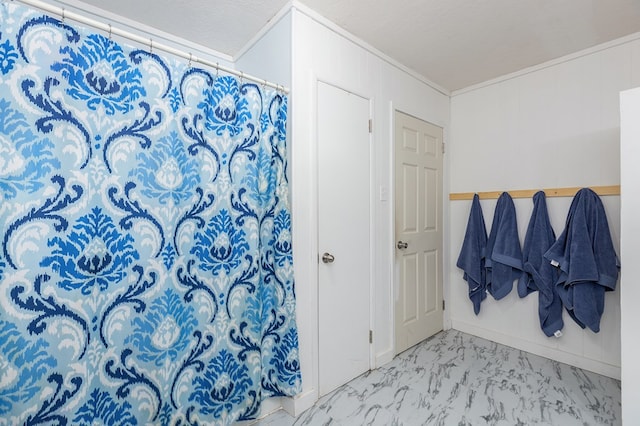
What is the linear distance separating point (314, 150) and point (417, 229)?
126 centimetres

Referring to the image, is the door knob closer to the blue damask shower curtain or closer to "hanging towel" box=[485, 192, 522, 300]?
the blue damask shower curtain

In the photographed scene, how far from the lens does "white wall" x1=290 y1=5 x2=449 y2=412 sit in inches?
66.2

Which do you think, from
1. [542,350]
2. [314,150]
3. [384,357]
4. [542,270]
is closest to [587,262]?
[542,270]

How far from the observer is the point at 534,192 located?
2359mm

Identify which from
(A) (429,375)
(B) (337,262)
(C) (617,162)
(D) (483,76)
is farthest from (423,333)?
(D) (483,76)

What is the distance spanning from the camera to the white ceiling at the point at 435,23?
167 centimetres

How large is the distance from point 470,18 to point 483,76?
2.98ft

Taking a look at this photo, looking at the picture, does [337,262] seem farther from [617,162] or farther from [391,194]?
[617,162]

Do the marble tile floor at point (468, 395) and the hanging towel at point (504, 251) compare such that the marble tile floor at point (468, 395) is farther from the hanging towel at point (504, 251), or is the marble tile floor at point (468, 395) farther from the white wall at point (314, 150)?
the hanging towel at point (504, 251)

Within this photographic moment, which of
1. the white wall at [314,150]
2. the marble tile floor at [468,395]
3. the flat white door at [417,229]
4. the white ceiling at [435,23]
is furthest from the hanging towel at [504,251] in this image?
the white ceiling at [435,23]

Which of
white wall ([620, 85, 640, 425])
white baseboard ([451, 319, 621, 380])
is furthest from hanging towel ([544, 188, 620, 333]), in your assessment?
white wall ([620, 85, 640, 425])

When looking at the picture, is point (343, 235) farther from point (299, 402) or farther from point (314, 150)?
point (299, 402)

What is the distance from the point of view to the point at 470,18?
180 cm

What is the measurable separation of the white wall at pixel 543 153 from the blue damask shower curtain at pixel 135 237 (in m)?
1.94
